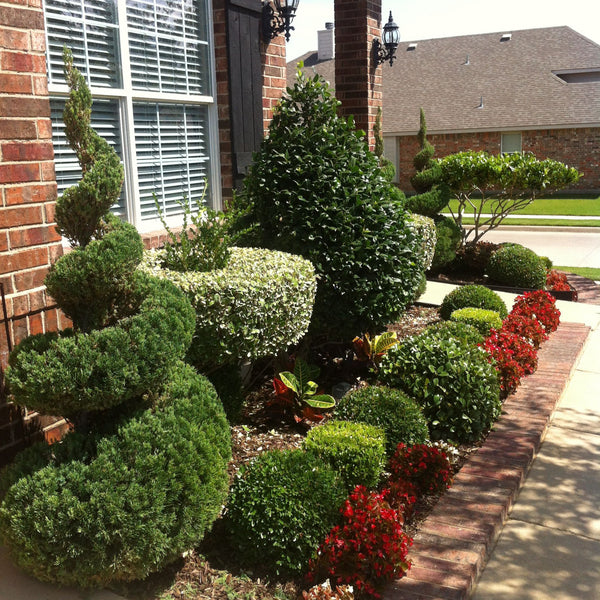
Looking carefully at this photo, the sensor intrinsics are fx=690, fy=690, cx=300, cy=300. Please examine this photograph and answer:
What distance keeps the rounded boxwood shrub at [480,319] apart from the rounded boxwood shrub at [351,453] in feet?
9.19

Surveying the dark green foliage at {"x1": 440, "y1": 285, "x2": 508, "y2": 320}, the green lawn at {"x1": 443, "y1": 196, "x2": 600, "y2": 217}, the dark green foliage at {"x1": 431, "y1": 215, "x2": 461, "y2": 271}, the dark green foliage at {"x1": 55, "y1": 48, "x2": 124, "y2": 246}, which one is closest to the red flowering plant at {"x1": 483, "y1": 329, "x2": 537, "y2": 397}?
the dark green foliage at {"x1": 440, "y1": 285, "x2": 508, "y2": 320}

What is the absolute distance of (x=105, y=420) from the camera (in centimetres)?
322

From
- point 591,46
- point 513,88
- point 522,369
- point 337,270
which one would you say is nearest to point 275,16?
point 337,270

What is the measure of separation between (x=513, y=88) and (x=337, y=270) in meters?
30.0

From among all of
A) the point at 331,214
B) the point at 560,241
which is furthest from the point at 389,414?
the point at 560,241

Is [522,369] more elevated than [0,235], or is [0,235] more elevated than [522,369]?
[0,235]

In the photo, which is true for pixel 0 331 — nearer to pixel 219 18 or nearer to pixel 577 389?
pixel 219 18

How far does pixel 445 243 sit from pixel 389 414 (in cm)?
694

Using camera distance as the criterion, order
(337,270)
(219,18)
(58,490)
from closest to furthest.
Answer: (58,490) < (337,270) < (219,18)

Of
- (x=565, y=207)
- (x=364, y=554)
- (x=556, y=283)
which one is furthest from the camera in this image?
(x=565, y=207)

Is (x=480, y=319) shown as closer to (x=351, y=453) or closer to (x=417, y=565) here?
(x=351, y=453)

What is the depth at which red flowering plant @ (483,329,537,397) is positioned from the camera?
5664mm

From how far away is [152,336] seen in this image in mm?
3025

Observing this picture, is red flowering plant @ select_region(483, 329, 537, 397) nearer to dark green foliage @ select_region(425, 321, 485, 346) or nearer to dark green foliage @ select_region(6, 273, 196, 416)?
dark green foliage @ select_region(425, 321, 485, 346)
